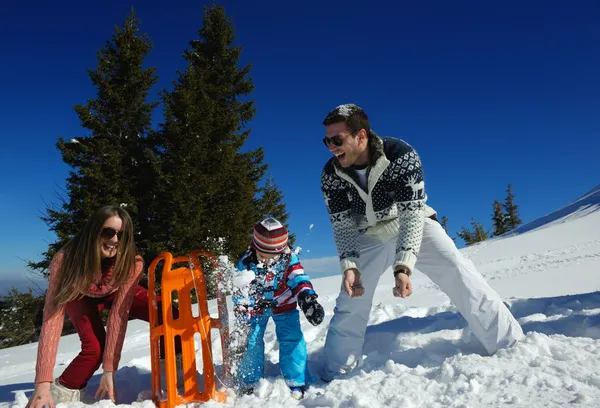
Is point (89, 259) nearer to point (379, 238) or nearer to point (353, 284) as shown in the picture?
point (353, 284)

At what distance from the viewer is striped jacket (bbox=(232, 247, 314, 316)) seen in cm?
296

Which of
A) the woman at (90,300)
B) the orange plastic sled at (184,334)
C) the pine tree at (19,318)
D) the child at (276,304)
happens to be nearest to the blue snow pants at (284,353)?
the child at (276,304)

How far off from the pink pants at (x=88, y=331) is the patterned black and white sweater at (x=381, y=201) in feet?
5.49

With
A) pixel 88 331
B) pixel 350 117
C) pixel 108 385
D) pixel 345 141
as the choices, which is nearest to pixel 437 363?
pixel 345 141

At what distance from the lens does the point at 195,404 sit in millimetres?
2615

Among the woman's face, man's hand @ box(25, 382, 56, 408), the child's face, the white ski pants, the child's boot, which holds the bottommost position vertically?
the child's boot

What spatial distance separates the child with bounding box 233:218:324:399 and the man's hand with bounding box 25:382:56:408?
118cm

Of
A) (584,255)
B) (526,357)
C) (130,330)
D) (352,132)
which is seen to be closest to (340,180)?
(352,132)

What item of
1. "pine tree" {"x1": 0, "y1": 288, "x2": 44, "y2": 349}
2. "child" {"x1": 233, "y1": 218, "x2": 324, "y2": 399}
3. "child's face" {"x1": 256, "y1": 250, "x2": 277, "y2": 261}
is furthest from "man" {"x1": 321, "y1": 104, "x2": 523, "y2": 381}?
"pine tree" {"x1": 0, "y1": 288, "x2": 44, "y2": 349}

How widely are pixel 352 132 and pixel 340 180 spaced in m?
0.44

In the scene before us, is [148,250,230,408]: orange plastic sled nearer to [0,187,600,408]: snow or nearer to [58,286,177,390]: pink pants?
[0,187,600,408]: snow

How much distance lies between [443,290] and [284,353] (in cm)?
128

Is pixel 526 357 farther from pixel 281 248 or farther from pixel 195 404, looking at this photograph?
pixel 195 404

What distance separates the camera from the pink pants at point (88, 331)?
271 cm
